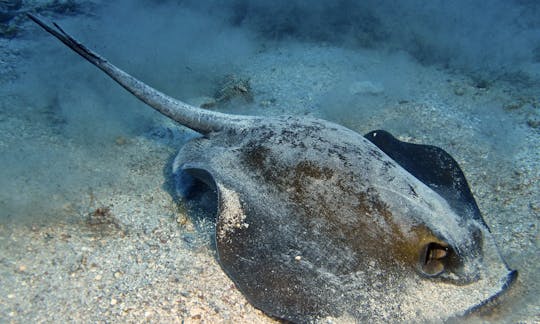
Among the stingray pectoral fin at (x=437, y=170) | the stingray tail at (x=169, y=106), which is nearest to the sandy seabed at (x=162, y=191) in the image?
the stingray pectoral fin at (x=437, y=170)

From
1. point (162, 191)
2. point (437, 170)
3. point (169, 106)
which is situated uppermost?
point (437, 170)

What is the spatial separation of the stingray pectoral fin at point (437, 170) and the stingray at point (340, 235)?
26 millimetres

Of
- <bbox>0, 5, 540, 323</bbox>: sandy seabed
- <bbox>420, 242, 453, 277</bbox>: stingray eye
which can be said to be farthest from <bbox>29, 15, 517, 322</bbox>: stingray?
<bbox>0, 5, 540, 323</bbox>: sandy seabed

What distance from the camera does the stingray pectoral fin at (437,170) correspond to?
2890 millimetres

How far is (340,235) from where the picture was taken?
2240mm

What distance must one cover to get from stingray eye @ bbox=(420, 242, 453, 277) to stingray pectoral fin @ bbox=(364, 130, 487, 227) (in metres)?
0.62

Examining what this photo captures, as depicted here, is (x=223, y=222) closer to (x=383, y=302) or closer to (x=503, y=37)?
(x=383, y=302)

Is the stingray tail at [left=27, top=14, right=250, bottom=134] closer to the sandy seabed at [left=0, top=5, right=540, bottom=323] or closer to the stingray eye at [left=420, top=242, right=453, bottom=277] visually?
the sandy seabed at [left=0, top=5, right=540, bottom=323]

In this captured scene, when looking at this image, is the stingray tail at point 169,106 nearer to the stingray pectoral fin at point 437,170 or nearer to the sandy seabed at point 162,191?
the sandy seabed at point 162,191

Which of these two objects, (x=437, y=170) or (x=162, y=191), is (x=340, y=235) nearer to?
(x=437, y=170)

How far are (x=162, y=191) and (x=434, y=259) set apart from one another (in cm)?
295

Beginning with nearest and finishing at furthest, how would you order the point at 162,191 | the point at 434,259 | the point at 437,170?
the point at 434,259 → the point at 437,170 → the point at 162,191

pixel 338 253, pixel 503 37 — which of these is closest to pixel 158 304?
pixel 338 253

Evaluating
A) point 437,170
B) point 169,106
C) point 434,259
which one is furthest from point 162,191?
point 437,170
